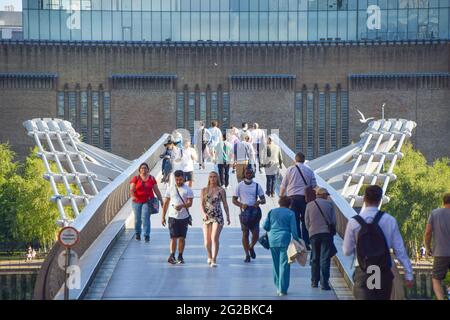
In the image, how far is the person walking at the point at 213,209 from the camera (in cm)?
2081

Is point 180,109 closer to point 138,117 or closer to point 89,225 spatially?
point 138,117

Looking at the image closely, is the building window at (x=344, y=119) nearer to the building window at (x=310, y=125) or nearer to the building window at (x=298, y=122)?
the building window at (x=310, y=125)

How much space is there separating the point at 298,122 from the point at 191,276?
182 feet

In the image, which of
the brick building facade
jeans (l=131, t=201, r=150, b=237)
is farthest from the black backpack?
the brick building facade

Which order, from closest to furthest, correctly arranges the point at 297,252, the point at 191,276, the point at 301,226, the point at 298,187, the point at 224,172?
the point at 297,252, the point at 191,276, the point at 298,187, the point at 301,226, the point at 224,172

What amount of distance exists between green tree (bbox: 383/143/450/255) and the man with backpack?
1879 inches

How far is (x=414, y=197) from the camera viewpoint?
65.8 meters

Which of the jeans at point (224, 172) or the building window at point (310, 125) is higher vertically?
the jeans at point (224, 172)

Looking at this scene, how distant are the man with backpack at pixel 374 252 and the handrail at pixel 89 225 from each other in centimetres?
428

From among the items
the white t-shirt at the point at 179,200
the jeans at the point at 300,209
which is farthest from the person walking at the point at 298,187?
the white t-shirt at the point at 179,200

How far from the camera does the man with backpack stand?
617 inches

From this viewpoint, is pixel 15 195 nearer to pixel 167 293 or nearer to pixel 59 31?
pixel 59 31

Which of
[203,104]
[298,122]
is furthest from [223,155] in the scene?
[298,122]

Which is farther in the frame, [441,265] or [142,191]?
[142,191]
